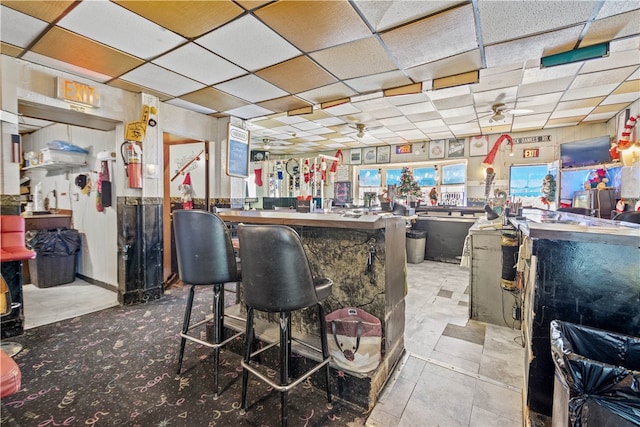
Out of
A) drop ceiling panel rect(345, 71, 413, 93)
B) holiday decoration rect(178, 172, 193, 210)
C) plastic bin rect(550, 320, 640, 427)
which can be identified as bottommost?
plastic bin rect(550, 320, 640, 427)

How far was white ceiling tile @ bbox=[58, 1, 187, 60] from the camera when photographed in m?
2.26

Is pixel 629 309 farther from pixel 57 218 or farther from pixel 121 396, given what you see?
pixel 57 218

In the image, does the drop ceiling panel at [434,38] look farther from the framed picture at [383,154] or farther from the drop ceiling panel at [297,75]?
the framed picture at [383,154]

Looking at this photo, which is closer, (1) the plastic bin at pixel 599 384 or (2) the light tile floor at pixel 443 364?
(1) the plastic bin at pixel 599 384

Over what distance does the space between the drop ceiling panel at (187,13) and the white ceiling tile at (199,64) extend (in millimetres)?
344

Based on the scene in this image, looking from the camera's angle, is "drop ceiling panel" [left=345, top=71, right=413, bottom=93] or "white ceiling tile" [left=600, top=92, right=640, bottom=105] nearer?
"drop ceiling panel" [left=345, top=71, right=413, bottom=93]

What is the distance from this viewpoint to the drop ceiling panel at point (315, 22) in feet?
7.40

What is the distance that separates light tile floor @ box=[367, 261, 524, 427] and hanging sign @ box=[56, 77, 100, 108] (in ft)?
14.4

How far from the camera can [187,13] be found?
2.31 metres

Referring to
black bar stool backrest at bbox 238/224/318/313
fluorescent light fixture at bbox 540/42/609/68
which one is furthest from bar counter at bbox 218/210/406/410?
fluorescent light fixture at bbox 540/42/609/68

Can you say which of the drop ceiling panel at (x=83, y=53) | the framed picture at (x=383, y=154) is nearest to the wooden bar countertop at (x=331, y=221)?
the drop ceiling panel at (x=83, y=53)

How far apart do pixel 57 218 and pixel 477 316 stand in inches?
252

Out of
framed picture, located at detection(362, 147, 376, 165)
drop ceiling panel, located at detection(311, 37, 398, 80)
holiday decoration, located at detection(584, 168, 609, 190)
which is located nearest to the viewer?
drop ceiling panel, located at detection(311, 37, 398, 80)

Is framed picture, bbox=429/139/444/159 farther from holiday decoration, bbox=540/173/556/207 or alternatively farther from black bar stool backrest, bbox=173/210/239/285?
black bar stool backrest, bbox=173/210/239/285
